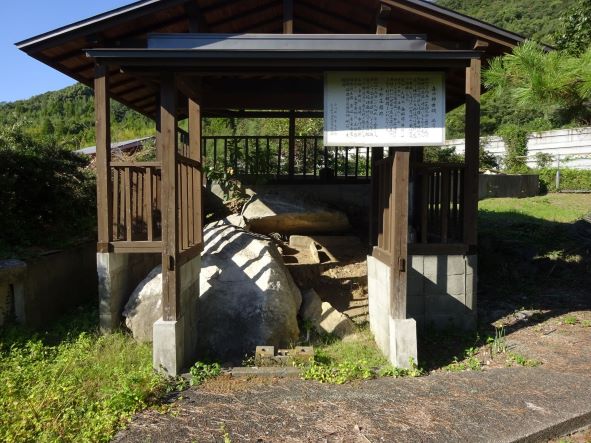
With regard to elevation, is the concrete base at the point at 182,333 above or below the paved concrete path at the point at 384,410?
above

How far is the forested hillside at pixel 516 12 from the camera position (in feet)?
132

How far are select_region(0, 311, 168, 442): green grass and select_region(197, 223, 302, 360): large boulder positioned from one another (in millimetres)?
948

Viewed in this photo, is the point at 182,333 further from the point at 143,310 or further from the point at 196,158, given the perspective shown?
the point at 196,158

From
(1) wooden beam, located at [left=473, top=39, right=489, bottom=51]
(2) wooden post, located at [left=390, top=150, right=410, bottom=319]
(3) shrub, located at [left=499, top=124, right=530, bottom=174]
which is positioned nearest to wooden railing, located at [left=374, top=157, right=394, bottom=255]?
(2) wooden post, located at [left=390, top=150, right=410, bottom=319]

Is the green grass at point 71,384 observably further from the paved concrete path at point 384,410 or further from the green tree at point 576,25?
the green tree at point 576,25

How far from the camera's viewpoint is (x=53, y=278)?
271 inches

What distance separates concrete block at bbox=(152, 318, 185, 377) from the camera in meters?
5.00

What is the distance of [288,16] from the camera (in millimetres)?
6543

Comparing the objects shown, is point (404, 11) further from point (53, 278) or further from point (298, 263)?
point (53, 278)

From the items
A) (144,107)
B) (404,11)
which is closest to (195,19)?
(404,11)

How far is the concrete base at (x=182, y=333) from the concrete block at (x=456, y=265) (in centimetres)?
327

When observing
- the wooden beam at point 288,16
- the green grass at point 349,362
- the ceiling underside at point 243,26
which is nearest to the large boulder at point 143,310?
the green grass at point 349,362

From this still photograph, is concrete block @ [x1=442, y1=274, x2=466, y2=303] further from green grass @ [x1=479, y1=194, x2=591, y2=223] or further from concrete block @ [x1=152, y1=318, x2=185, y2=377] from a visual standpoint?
green grass @ [x1=479, y1=194, x2=591, y2=223]

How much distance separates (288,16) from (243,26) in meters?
1.13
